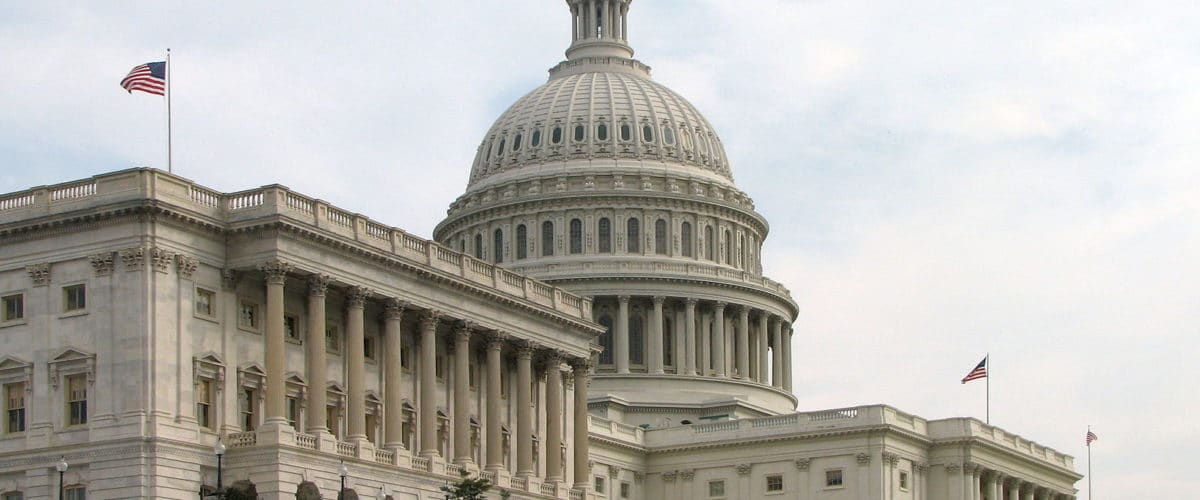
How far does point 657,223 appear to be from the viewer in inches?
6275

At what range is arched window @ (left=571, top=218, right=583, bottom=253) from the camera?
15850cm

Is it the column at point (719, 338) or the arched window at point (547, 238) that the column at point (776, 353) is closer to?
the column at point (719, 338)

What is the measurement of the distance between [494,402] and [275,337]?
1682 cm

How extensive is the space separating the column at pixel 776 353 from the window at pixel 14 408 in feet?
286

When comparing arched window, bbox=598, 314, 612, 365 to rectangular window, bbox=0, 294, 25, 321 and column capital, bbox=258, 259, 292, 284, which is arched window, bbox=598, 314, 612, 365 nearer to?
column capital, bbox=258, 259, 292, 284

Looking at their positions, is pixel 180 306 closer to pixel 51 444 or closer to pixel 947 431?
pixel 51 444

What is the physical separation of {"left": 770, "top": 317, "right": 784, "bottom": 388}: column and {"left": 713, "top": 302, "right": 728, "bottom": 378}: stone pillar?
7068 mm

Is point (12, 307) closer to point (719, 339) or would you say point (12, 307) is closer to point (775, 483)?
point (775, 483)

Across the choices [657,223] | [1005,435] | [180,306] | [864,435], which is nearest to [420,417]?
[180,306]

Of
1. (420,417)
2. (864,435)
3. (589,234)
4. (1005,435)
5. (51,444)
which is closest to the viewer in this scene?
(51,444)

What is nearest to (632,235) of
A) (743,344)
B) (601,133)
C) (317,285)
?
(601,133)

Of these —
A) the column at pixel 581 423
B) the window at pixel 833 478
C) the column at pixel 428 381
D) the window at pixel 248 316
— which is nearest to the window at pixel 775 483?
the window at pixel 833 478

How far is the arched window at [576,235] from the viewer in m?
158

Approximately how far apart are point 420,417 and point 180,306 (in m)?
16.0
